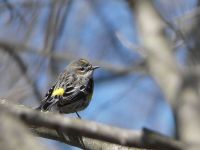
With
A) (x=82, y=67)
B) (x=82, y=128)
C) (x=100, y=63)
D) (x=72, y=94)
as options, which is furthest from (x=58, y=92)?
(x=82, y=128)

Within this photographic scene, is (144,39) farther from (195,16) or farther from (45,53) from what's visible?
(45,53)

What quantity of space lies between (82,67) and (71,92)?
3.03 ft

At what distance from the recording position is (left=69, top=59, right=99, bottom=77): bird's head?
7505 mm

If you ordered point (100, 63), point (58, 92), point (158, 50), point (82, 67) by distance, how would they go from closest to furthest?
point (158, 50)
point (58, 92)
point (82, 67)
point (100, 63)

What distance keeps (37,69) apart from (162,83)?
2.89 metres

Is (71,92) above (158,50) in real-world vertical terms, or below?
above

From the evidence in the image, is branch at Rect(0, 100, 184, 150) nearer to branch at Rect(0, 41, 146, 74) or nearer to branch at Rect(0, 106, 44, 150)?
branch at Rect(0, 106, 44, 150)

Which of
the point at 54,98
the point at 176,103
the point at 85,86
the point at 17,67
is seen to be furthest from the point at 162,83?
the point at 17,67

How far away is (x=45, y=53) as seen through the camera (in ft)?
23.5

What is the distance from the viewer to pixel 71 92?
6.75m

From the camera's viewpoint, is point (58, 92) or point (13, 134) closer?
point (13, 134)

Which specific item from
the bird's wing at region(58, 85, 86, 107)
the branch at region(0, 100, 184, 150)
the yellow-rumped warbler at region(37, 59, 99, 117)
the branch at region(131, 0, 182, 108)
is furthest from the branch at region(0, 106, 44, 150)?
the bird's wing at region(58, 85, 86, 107)

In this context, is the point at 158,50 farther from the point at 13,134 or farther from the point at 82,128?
the point at 13,134

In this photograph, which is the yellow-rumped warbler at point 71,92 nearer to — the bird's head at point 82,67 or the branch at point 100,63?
the bird's head at point 82,67
